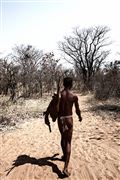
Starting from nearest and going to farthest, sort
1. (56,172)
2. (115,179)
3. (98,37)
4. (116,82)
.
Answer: (115,179)
(56,172)
(116,82)
(98,37)

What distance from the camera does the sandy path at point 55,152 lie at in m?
6.11

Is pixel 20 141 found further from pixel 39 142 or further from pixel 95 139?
pixel 95 139

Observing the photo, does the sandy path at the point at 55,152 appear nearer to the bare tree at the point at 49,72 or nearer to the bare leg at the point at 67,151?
the bare leg at the point at 67,151

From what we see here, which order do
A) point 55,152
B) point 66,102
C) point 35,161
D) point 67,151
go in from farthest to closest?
point 55,152, point 35,161, point 66,102, point 67,151

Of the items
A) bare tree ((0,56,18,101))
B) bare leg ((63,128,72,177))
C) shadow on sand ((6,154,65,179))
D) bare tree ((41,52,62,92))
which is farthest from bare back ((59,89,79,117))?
bare tree ((41,52,62,92))

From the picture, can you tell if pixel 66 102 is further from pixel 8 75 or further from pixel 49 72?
pixel 49 72

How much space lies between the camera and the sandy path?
6113 millimetres

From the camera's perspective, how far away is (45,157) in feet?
23.6

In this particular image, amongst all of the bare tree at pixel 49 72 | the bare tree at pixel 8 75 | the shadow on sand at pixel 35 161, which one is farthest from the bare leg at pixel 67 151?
the bare tree at pixel 49 72

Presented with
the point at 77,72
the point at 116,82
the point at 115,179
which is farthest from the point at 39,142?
the point at 77,72

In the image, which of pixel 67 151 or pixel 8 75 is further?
pixel 8 75

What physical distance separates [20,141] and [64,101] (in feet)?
10.9

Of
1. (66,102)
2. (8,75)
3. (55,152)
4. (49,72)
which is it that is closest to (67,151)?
(66,102)

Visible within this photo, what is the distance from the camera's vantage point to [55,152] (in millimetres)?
7527
